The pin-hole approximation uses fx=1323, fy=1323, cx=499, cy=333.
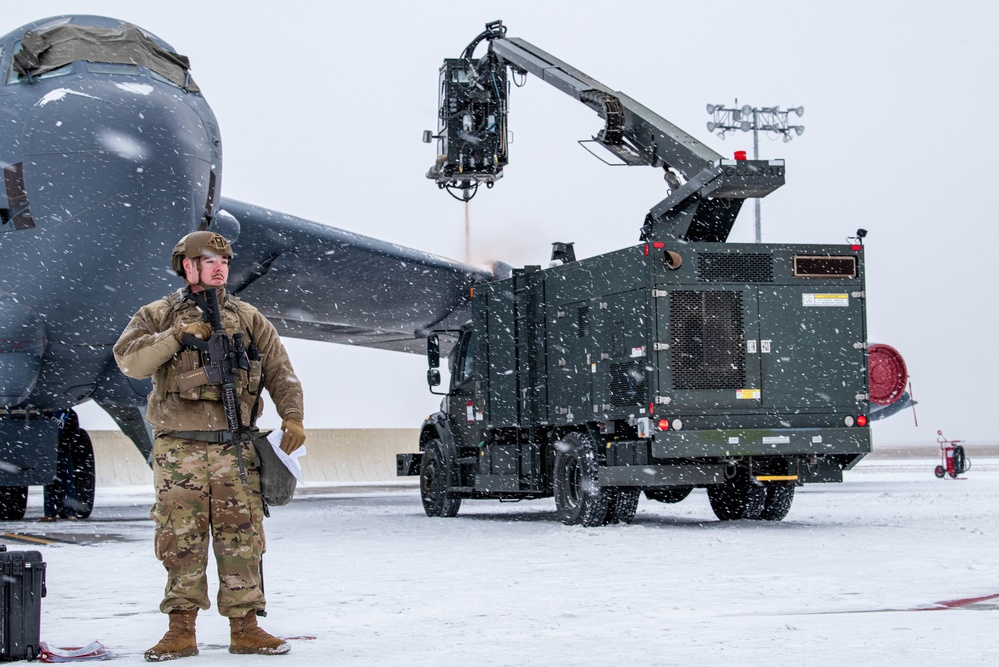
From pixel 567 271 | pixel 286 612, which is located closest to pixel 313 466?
pixel 567 271

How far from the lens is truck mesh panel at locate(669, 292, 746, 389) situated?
1189 cm

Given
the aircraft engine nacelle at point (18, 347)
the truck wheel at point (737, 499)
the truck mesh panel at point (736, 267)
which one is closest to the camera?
the truck mesh panel at point (736, 267)

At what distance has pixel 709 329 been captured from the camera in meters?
12.1

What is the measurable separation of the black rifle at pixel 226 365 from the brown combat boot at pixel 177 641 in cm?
55

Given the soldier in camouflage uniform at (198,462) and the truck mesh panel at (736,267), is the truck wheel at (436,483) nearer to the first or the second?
the truck mesh panel at (736,267)

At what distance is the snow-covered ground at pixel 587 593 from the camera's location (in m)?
4.88

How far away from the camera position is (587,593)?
686 centimetres

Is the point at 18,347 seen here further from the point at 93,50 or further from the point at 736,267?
the point at 736,267

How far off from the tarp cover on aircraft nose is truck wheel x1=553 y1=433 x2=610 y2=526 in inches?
197

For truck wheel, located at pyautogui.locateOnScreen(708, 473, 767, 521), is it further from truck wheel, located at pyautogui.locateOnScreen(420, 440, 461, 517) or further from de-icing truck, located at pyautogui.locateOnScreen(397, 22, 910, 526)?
truck wheel, located at pyautogui.locateOnScreen(420, 440, 461, 517)

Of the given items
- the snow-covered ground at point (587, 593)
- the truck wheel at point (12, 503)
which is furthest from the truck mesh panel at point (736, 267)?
the truck wheel at point (12, 503)

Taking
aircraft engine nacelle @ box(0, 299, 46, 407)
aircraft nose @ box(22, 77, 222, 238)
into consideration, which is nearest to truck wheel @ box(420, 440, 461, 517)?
aircraft nose @ box(22, 77, 222, 238)

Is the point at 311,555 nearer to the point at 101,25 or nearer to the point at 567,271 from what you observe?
the point at 567,271

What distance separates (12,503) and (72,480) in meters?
0.75
